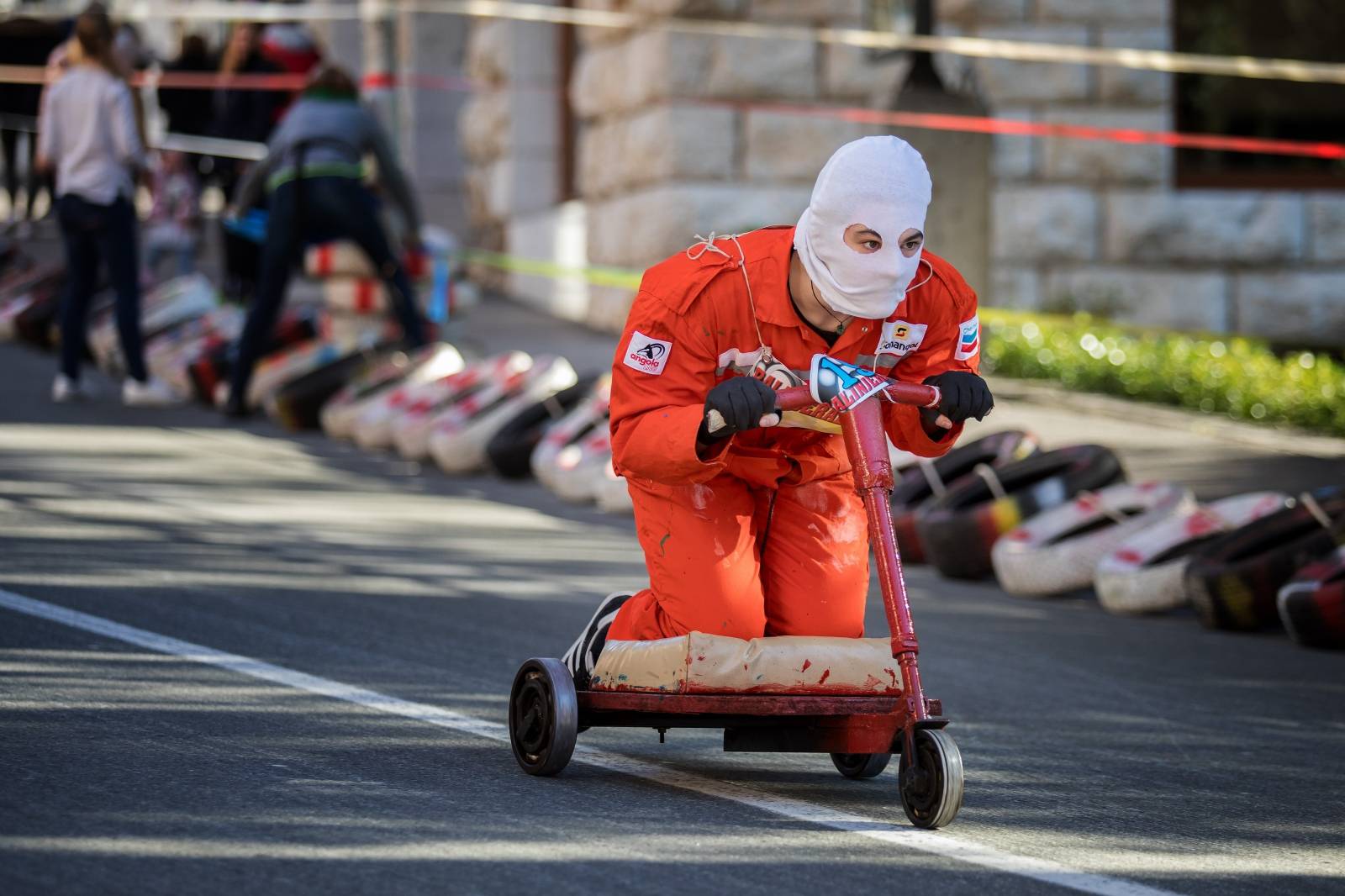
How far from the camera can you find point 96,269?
1277 centimetres

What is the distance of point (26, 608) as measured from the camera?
22.4 ft

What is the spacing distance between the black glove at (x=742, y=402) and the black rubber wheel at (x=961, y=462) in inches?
183

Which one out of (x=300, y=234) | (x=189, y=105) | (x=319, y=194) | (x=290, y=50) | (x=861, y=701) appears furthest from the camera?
(x=189, y=105)

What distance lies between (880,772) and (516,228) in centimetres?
1412

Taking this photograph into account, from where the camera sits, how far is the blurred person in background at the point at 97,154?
1214 centimetres

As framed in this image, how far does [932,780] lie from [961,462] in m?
5.00

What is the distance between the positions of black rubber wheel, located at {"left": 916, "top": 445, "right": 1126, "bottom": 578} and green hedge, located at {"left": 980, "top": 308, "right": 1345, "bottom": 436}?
2999mm

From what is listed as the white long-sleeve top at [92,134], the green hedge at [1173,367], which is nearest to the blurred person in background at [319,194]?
the white long-sleeve top at [92,134]

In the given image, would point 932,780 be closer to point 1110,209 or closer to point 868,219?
point 868,219

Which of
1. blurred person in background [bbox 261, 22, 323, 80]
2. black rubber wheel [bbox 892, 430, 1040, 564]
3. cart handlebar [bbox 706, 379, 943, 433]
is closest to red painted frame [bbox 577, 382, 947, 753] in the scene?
cart handlebar [bbox 706, 379, 943, 433]

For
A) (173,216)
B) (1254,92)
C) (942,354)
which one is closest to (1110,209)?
(1254,92)

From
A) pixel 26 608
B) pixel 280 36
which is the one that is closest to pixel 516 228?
pixel 280 36

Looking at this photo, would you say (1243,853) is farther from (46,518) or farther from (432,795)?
(46,518)

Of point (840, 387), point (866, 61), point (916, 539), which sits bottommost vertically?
point (916, 539)
